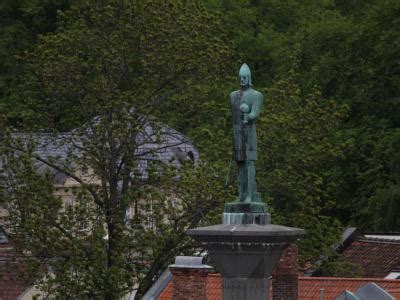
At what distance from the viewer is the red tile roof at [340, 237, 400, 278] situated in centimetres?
4547

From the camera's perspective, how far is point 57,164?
41.6m

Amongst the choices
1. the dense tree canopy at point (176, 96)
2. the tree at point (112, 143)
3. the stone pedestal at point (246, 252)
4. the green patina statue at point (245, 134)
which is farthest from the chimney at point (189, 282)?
the stone pedestal at point (246, 252)

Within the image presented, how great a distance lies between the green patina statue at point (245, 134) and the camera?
2302 centimetres

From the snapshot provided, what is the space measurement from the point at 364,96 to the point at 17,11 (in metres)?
18.7

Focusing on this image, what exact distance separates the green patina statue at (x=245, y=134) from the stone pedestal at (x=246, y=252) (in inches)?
35.1

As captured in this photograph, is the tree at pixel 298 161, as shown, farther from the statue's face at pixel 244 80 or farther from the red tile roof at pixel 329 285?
Answer: the statue's face at pixel 244 80

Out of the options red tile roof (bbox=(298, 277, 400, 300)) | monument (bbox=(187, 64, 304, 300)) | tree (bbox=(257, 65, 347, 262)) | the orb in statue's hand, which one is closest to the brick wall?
red tile roof (bbox=(298, 277, 400, 300))

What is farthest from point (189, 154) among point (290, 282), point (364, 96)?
point (364, 96)

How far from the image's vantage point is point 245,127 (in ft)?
75.7

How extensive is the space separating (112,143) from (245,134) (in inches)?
689

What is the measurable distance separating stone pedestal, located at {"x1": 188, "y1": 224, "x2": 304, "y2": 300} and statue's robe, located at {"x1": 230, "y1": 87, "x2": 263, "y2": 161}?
47.3 inches

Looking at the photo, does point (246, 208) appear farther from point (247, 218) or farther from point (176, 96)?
point (176, 96)

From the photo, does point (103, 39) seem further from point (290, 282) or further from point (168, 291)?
point (290, 282)

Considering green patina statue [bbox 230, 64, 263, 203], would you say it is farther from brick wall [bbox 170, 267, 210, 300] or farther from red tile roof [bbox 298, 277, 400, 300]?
red tile roof [bbox 298, 277, 400, 300]
